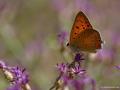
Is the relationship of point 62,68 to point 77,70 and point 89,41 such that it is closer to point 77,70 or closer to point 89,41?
point 77,70

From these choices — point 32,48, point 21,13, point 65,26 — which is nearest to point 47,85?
point 65,26

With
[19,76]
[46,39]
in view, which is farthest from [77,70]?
[46,39]

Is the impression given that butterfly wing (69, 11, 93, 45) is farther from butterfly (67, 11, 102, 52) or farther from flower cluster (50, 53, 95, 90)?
flower cluster (50, 53, 95, 90)

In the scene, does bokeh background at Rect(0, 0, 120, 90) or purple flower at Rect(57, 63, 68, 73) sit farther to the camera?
bokeh background at Rect(0, 0, 120, 90)

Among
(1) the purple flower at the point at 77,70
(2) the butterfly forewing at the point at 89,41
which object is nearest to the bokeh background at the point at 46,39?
(2) the butterfly forewing at the point at 89,41

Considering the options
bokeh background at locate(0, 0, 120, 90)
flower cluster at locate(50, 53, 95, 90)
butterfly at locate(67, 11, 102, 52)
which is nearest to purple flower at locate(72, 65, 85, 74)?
flower cluster at locate(50, 53, 95, 90)
